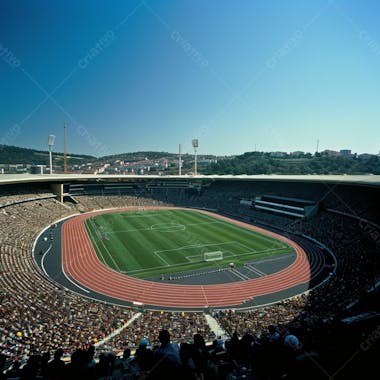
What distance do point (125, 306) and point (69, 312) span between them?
4040 millimetres

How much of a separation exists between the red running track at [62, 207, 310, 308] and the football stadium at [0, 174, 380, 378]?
0.30ft

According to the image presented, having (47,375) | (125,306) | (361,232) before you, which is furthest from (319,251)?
(47,375)

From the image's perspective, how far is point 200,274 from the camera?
26.3 metres

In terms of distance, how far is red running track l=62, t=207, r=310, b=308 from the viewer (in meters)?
21.7

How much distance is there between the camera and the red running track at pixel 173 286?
71.1 feet

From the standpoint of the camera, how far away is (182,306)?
20766 millimetres

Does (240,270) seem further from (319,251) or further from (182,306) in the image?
(319,251)

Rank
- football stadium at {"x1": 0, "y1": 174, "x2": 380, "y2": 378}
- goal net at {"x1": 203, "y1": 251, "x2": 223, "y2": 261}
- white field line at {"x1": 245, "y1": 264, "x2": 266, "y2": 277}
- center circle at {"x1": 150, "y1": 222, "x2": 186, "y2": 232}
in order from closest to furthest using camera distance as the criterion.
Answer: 1. football stadium at {"x1": 0, "y1": 174, "x2": 380, "y2": 378}
2. white field line at {"x1": 245, "y1": 264, "x2": 266, "y2": 277}
3. goal net at {"x1": 203, "y1": 251, "x2": 223, "y2": 261}
4. center circle at {"x1": 150, "y1": 222, "x2": 186, "y2": 232}

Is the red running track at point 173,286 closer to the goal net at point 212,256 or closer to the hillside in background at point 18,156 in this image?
the goal net at point 212,256

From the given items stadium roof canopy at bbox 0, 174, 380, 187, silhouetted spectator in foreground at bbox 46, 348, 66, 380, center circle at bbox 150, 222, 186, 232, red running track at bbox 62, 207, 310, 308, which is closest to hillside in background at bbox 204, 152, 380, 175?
stadium roof canopy at bbox 0, 174, 380, 187

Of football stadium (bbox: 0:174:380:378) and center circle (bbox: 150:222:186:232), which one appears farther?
center circle (bbox: 150:222:186:232)

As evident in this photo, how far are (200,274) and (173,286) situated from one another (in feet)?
11.1

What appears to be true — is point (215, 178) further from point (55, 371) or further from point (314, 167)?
point (55, 371)

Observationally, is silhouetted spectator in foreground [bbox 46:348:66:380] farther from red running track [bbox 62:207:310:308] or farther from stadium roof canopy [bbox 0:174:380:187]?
stadium roof canopy [bbox 0:174:380:187]
